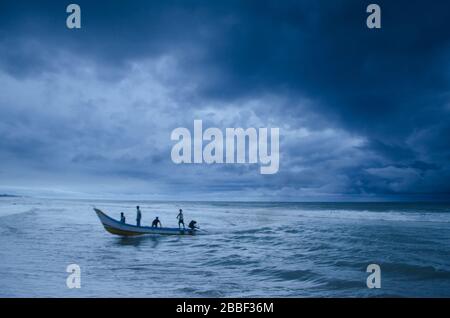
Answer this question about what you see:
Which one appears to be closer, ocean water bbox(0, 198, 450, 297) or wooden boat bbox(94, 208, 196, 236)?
ocean water bbox(0, 198, 450, 297)

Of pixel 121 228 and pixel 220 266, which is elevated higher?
pixel 121 228

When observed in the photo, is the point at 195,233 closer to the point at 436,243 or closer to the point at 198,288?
the point at 198,288

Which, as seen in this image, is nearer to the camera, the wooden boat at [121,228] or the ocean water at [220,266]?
the ocean water at [220,266]

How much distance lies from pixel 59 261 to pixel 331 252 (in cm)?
927

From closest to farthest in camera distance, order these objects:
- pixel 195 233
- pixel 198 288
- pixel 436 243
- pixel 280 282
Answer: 1. pixel 198 288
2. pixel 280 282
3. pixel 436 243
4. pixel 195 233

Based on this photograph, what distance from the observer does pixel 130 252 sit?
1185 cm

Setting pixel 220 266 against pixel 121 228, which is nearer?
pixel 220 266
